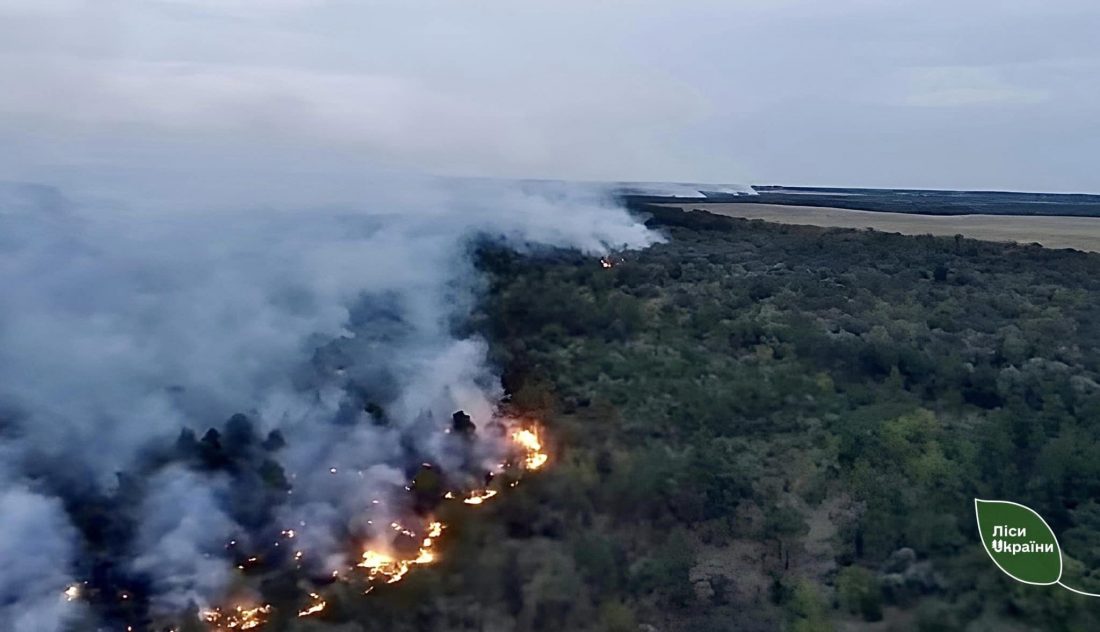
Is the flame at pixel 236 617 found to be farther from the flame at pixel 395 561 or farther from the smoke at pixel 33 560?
the smoke at pixel 33 560

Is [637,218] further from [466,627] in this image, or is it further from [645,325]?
[466,627]

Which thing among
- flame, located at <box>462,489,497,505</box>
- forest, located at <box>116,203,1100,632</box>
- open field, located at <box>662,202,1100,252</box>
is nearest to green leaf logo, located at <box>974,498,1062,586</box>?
forest, located at <box>116,203,1100,632</box>

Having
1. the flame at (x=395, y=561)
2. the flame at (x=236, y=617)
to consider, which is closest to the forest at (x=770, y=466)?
the flame at (x=395, y=561)

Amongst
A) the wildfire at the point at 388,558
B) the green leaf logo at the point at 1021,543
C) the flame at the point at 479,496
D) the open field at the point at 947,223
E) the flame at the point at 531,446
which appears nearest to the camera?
the green leaf logo at the point at 1021,543

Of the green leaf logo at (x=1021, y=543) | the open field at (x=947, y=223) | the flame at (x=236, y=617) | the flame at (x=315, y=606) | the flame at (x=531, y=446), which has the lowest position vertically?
the flame at (x=236, y=617)

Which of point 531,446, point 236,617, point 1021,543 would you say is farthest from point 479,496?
point 1021,543

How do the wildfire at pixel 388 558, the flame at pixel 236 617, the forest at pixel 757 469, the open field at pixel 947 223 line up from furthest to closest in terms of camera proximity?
the open field at pixel 947 223 < the wildfire at pixel 388 558 < the flame at pixel 236 617 < the forest at pixel 757 469

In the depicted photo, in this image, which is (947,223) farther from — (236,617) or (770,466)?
(236,617)

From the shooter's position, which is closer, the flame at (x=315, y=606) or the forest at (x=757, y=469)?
the forest at (x=757, y=469)
